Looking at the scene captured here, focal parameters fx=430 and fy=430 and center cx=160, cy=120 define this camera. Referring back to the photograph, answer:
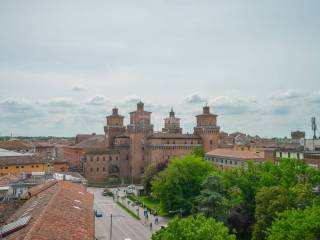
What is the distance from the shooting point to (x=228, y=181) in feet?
183

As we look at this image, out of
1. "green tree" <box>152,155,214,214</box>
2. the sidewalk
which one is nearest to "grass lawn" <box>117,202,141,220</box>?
the sidewalk

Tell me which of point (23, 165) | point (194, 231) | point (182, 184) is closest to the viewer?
point (194, 231)

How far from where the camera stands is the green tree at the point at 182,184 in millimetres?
63562

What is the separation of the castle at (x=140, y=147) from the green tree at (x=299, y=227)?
7201cm

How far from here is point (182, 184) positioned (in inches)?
2562

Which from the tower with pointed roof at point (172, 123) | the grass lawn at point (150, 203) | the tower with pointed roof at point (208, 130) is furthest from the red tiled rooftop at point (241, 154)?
the tower with pointed roof at point (172, 123)

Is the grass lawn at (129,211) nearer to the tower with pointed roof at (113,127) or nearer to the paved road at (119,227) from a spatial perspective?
the paved road at (119,227)

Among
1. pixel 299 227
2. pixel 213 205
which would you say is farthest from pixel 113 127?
pixel 299 227

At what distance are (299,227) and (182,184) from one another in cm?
3631

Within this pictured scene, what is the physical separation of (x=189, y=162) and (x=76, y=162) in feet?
189

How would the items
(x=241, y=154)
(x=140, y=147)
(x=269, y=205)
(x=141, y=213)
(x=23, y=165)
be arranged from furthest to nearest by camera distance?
1. (x=140, y=147)
2. (x=241, y=154)
3. (x=23, y=165)
4. (x=141, y=213)
5. (x=269, y=205)

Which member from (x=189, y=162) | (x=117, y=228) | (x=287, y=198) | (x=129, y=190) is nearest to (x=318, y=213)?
(x=287, y=198)

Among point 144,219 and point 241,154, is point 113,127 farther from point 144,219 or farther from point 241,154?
point 144,219

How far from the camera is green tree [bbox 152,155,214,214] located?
63562 millimetres
